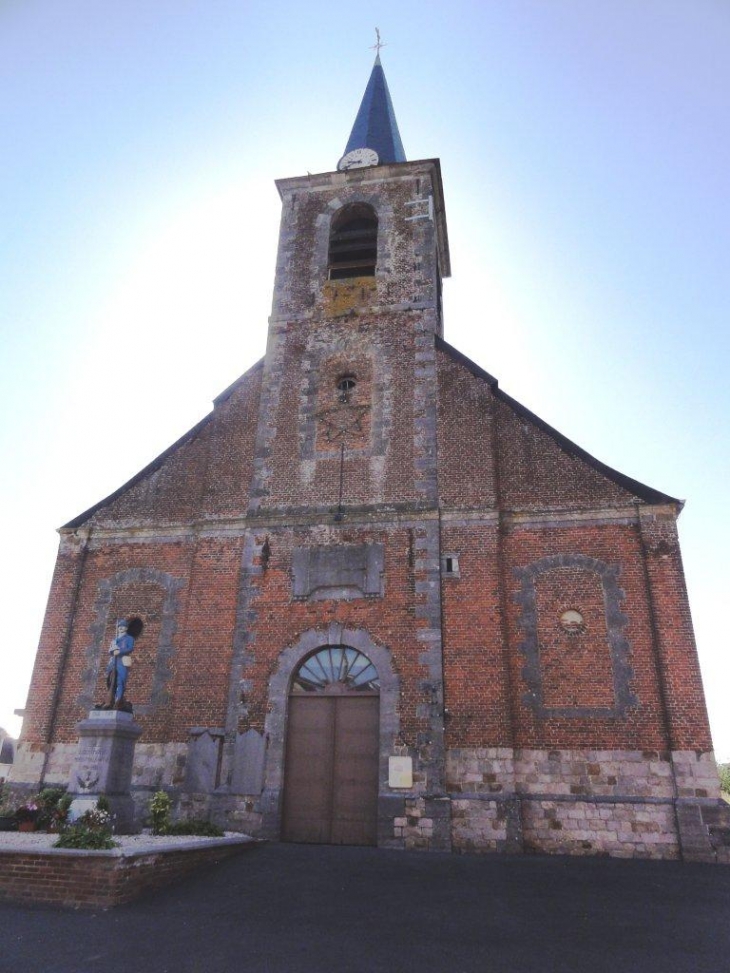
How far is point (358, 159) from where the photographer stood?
18062mm

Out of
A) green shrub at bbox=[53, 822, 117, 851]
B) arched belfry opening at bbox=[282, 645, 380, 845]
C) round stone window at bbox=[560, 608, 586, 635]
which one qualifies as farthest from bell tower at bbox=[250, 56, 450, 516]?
green shrub at bbox=[53, 822, 117, 851]

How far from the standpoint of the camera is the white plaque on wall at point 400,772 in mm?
10875

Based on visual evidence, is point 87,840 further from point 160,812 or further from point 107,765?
point 160,812

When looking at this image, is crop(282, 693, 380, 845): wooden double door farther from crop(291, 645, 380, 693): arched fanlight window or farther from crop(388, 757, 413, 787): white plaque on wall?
crop(388, 757, 413, 787): white plaque on wall

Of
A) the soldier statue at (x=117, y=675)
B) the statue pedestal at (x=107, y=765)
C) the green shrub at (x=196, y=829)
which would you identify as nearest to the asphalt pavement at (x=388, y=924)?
the green shrub at (x=196, y=829)

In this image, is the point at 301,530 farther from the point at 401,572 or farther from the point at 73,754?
the point at 73,754

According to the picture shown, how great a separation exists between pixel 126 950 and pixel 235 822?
5.94 metres

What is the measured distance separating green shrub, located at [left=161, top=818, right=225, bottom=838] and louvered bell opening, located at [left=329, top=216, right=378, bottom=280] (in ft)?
40.0

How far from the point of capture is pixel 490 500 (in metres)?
12.8

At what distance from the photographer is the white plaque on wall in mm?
10875

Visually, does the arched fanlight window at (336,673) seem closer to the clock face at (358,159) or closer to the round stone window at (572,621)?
the round stone window at (572,621)

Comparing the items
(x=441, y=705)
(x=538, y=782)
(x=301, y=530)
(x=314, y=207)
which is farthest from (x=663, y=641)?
(x=314, y=207)

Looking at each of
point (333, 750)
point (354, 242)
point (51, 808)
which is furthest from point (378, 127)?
point (51, 808)

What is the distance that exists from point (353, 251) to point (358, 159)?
326 centimetres
